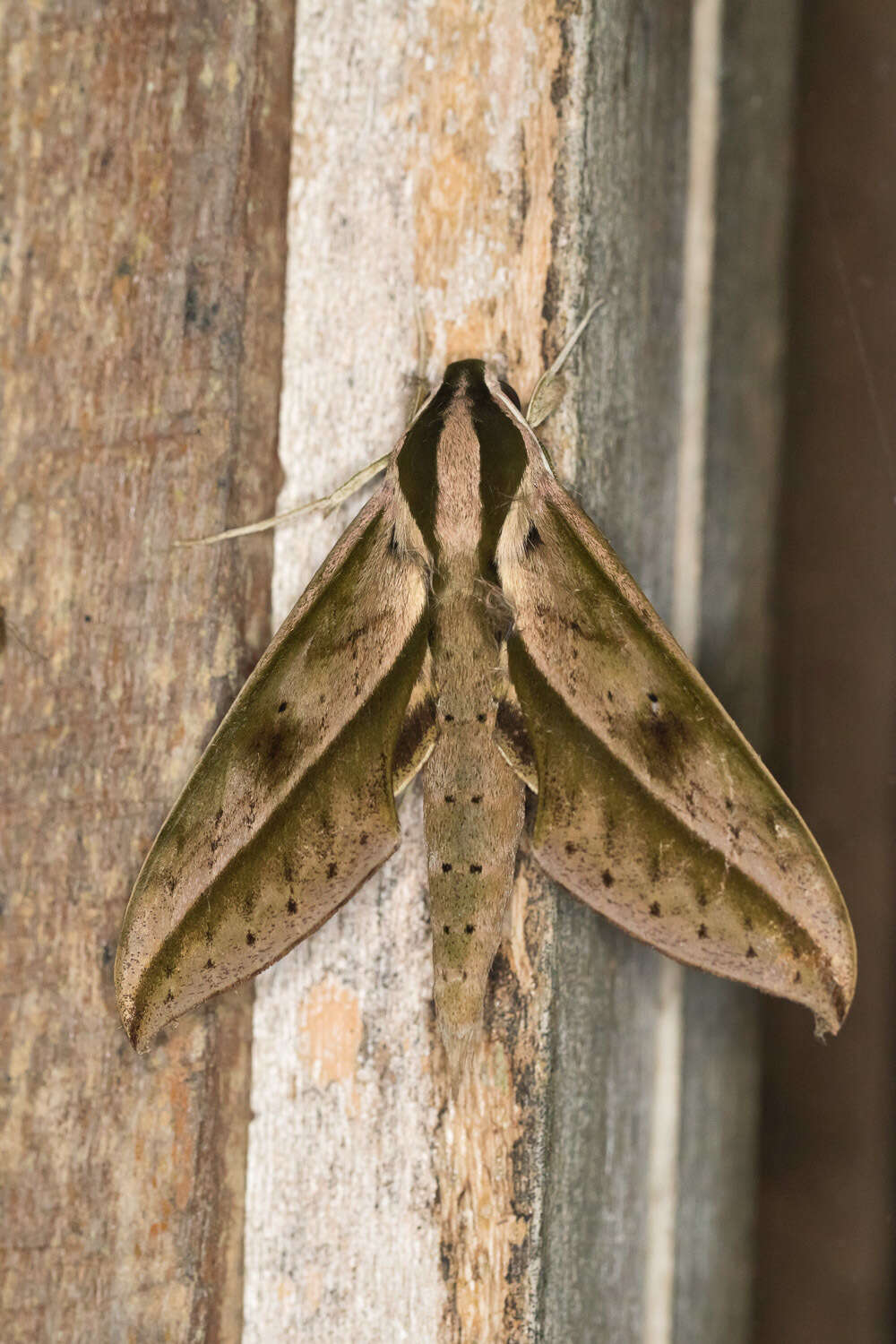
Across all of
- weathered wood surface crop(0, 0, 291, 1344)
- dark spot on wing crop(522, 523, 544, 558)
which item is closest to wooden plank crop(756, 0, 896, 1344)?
dark spot on wing crop(522, 523, 544, 558)

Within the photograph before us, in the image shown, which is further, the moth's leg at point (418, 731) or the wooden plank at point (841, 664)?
the wooden plank at point (841, 664)

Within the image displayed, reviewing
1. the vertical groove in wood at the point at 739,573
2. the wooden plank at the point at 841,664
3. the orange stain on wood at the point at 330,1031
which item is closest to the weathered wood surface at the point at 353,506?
the orange stain on wood at the point at 330,1031

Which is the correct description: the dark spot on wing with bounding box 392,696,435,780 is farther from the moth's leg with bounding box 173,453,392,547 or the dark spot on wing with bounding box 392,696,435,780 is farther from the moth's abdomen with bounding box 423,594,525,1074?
the moth's leg with bounding box 173,453,392,547

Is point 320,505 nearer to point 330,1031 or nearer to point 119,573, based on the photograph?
point 119,573

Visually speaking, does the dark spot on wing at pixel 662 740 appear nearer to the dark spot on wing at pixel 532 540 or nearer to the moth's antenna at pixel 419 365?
the dark spot on wing at pixel 532 540

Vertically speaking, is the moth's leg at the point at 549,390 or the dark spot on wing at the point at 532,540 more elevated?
the moth's leg at the point at 549,390

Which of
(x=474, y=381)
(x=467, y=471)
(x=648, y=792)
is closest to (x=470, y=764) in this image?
(x=648, y=792)
